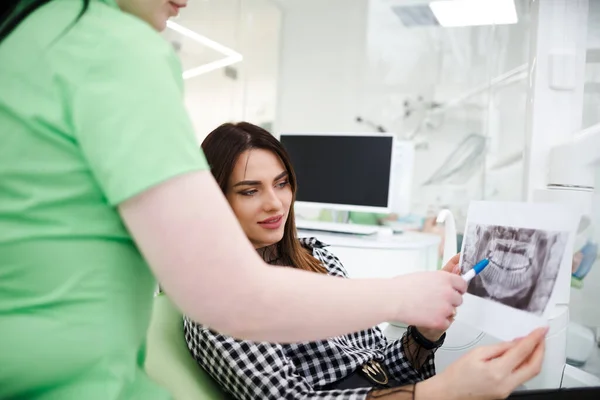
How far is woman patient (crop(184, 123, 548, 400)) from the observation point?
858 mm

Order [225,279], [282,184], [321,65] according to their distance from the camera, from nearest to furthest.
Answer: [225,279] < [282,184] < [321,65]

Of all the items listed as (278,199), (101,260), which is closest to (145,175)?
(101,260)

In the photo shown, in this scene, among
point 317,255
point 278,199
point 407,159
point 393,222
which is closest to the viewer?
point 278,199

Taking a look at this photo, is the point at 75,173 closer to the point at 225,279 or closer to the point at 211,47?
the point at 225,279

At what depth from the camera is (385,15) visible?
12.6ft

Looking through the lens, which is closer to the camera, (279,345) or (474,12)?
(279,345)

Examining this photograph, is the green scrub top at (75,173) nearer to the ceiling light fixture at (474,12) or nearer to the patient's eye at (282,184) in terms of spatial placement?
the patient's eye at (282,184)

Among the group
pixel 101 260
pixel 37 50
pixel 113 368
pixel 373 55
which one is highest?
pixel 373 55

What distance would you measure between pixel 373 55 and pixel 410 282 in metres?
3.54

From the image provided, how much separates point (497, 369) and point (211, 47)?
3267 millimetres

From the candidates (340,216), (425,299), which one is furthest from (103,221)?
(340,216)

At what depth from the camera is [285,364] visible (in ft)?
2.93

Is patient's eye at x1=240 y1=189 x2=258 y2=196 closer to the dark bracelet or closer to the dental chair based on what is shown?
the dental chair

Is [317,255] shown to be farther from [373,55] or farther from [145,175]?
[373,55]
